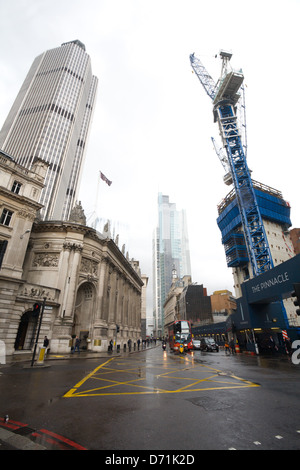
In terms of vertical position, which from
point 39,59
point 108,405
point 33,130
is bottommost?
point 108,405

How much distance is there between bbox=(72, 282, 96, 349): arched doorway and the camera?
108 ft

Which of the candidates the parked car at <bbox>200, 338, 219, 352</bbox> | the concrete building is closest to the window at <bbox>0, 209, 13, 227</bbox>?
the parked car at <bbox>200, 338, 219, 352</bbox>

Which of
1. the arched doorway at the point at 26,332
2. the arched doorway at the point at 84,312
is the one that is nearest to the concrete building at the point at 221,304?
the arched doorway at the point at 84,312

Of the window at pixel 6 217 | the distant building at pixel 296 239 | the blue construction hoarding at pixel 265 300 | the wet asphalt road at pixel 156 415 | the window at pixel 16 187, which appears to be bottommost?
the wet asphalt road at pixel 156 415

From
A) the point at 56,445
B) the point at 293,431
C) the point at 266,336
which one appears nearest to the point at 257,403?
the point at 293,431

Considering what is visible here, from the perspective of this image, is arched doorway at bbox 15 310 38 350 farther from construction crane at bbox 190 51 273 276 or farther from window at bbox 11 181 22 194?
construction crane at bbox 190 51 273 276

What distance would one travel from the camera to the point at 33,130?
105 metres

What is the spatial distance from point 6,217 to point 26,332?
13.8 meters

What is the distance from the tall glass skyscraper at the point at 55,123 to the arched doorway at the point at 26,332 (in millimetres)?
70763

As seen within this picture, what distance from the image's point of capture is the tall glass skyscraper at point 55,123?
10056 cm

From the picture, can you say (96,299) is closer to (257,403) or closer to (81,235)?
(81,235)

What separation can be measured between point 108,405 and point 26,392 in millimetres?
3577

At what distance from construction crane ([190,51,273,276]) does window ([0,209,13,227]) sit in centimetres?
4984

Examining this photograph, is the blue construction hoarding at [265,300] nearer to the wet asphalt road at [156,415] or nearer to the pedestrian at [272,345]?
the pedestrian at [272,345]
